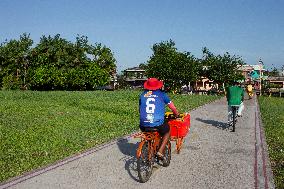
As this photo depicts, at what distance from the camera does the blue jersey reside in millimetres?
7664

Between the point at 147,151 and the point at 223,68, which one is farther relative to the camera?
the point at 223,68

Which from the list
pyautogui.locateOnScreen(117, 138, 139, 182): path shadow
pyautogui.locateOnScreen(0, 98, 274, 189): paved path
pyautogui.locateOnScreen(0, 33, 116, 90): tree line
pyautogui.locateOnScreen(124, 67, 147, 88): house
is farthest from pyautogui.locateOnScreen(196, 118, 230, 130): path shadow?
pyautogui.locateOnScreen(124, 67, 147, 88): house

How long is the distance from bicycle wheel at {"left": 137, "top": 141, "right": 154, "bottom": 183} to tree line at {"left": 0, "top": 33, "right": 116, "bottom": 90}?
58.7 m

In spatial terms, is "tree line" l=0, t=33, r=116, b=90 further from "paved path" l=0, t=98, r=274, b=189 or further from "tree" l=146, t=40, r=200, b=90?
"paved path" l=0, t=98, r=274, b=189

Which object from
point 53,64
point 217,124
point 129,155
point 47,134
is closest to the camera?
point 129,155

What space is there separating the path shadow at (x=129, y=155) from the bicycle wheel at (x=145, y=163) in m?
0.24

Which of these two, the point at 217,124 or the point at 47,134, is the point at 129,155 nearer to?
the point at 47,134

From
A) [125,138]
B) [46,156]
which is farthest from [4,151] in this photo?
[125,138]

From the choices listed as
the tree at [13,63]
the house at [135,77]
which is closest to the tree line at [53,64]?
the tree at [13,63]

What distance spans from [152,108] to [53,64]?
61621mm

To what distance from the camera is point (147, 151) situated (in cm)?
729

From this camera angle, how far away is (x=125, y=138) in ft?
41.4

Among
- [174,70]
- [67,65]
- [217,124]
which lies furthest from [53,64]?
[217,124]

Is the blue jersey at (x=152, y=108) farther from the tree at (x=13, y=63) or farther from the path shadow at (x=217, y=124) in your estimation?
the tree at (x=13, y=63)
